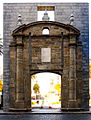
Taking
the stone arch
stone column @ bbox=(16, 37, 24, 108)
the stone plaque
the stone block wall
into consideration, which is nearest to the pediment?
the stone arch

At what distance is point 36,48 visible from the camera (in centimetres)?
2150

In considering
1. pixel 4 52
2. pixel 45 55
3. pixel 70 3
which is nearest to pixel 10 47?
pixel 4 52

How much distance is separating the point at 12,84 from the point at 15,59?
210cm

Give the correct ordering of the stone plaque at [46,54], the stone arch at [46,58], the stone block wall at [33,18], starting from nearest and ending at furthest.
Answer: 1. the stone arch at [46,58]
2. the stone plaque at [46,54]
3. the stone block wall at [33,18]

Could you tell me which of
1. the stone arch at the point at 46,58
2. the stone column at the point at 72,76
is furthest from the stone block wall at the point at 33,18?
the stone column at the point at 72,76

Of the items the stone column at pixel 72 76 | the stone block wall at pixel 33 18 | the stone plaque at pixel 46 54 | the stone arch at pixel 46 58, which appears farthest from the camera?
the stone block wall at pixel 33 18

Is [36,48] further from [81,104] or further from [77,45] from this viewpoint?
[81,104]

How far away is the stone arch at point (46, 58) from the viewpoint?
832 inches

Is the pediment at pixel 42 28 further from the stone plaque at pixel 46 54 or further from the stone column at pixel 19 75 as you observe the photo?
the stone plaque at pixel 46 54

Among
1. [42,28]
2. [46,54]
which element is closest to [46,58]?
[46,54]

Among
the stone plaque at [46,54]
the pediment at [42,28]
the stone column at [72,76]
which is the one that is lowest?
the stone column at [72,76]

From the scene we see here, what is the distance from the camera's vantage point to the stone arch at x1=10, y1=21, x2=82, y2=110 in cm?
2114

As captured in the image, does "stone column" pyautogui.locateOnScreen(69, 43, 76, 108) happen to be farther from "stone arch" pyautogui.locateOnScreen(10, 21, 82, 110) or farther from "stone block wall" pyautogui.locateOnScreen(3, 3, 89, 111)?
"stone block wall" pyautogui.locateOnScreen(3, 3, 89, 111)

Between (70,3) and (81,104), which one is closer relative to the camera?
(81,104)
